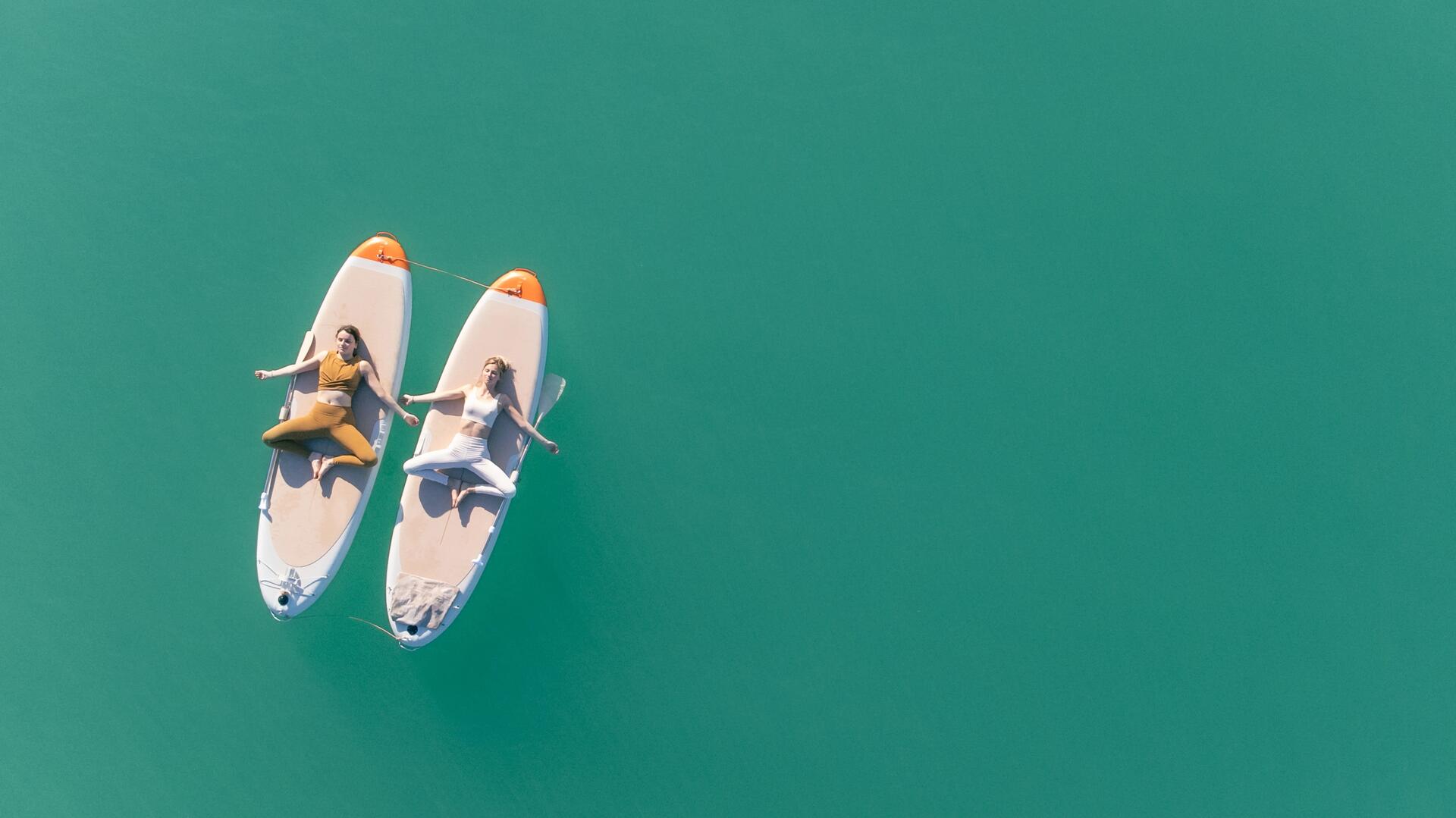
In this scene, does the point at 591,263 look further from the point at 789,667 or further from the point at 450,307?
the point at 789,667

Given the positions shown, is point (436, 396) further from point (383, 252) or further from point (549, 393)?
point (383, 252)

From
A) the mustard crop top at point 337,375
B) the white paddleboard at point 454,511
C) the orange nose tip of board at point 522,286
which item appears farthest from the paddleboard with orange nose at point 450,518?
the mustard crop top at point 337,375

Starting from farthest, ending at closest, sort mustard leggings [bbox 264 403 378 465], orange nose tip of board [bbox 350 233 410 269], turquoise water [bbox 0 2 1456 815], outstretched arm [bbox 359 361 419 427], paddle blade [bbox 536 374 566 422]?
turquoise water [bbox 0 2 1456 815] < paddle blade [bbox 536 374 566 422] < orange nose tip of board [bbox 350 233 410 269] < outstretched arm [bbox 359 361 419 427] < mustard leggings [bbox 264 403 378 465]

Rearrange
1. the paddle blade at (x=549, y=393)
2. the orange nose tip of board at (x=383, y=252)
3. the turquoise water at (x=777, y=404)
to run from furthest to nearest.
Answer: the turquoise water at (x=777, y=404) → the paddle blade at (x=549, y=393) → the orange nose tip of board at (x=383, y=252)

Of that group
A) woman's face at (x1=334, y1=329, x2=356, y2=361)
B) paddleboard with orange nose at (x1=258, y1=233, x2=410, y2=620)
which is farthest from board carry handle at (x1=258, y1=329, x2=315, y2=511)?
woman's face at (x1=334, y1=329, x2=356, y2=361)

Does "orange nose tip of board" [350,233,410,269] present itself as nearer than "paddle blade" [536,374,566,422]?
Yes

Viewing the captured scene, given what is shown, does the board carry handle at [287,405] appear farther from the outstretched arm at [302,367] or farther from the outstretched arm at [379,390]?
the outstretched arm at [379,390]

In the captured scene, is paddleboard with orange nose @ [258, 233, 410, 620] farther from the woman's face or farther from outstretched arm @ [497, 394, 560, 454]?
outstretched arm @ [497, 394, 560, 454]

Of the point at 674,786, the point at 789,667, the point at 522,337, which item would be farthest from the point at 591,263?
the point at 674,786
